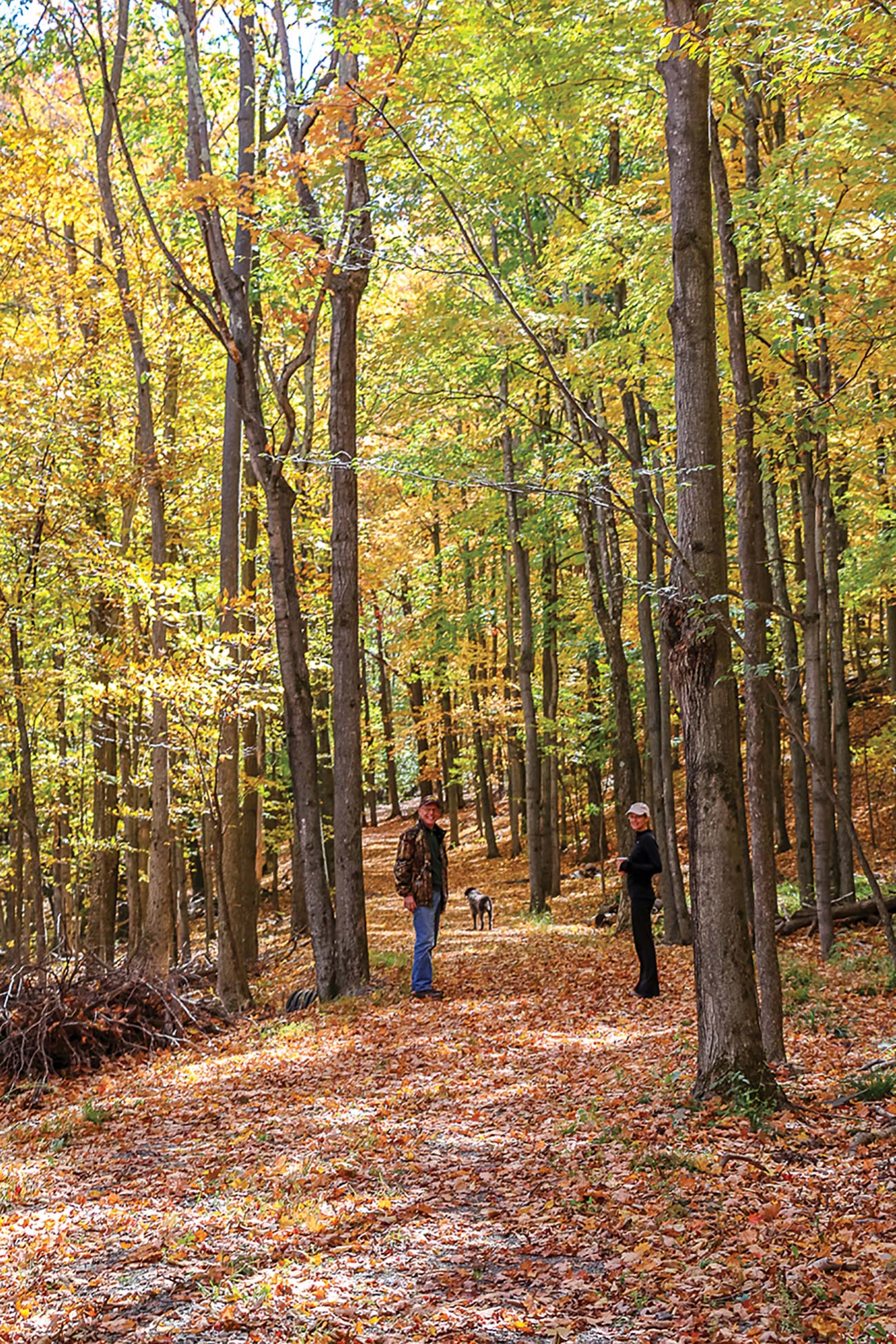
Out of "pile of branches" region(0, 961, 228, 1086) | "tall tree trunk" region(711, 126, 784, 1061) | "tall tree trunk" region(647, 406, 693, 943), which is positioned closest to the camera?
"tall tree trunk" region(711, 126, 784, 1061)

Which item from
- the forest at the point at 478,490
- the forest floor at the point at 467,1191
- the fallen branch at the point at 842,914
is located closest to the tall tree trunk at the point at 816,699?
the forest at the point at 478,490

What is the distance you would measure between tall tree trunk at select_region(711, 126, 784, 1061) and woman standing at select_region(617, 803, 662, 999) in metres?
2.92

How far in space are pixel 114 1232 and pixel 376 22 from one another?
33.3 ft

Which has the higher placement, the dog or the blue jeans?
the blue jeans

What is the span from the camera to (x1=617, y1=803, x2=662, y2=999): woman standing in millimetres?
9344

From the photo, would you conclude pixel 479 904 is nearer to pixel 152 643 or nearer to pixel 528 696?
pixel 528 696

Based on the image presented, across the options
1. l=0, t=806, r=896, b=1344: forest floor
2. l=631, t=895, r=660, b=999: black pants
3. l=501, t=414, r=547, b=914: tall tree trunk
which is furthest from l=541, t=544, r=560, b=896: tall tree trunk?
l=0, t=806, r=896, b=1344: forest floor

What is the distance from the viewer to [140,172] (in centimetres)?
1730

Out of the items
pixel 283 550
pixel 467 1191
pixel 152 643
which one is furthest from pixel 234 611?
pixel 467 1191

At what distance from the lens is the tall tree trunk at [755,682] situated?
5.87m

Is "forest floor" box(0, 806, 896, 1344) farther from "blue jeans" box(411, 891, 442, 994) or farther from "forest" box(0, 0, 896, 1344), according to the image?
"blue jeans" box(411, 891, 442, 994)

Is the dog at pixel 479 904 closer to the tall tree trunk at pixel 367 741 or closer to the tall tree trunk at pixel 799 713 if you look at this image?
the tall tree trunk at pixel 799 713

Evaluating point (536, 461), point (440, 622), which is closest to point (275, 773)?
point (440, 622)

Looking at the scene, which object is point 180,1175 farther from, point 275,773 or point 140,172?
point 275,773
